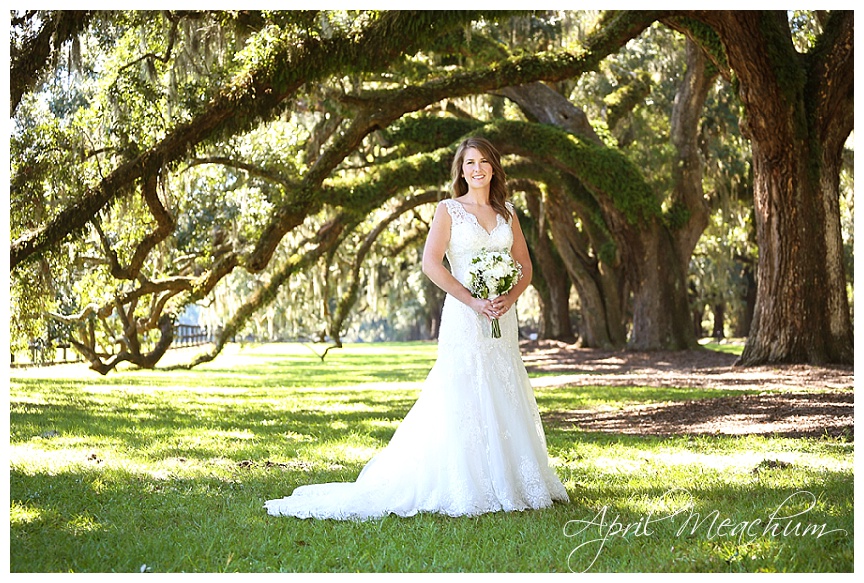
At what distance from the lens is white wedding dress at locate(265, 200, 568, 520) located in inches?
191

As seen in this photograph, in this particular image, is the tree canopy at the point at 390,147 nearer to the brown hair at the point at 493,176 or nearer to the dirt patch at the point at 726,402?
the dirt patch at the point at 726,402

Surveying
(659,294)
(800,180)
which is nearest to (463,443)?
(800,180)

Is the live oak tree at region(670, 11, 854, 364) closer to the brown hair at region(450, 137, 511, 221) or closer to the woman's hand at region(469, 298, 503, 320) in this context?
the brown hair at region(450, 137, 511, 221)

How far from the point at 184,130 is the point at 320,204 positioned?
15.8ft

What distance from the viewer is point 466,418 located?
5.06 meters

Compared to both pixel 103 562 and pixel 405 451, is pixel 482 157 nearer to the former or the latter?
pixel 405 451

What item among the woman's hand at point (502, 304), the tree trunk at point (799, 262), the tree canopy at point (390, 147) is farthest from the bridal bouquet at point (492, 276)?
the tree trunk at point (799, 262)

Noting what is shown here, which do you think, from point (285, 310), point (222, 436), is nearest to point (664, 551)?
point (222, 436)

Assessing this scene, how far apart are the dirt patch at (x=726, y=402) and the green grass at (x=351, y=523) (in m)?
0.67

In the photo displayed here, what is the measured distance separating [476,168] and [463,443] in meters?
1.56

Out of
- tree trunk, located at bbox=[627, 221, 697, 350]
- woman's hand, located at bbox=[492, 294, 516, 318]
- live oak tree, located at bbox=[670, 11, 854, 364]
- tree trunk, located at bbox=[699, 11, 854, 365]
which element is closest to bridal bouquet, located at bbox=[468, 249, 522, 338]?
woman's hand, located at bbox=[492, 294, 516, 318]

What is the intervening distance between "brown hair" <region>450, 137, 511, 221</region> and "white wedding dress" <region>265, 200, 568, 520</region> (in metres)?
0.16
